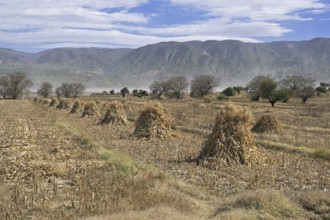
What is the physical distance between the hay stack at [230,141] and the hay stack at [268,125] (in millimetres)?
10307

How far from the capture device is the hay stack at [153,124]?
26641mm

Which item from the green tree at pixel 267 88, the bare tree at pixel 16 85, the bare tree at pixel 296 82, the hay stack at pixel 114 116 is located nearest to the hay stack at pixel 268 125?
the hay stack at pixel 114 116

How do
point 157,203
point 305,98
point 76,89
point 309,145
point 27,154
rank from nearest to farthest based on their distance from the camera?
point 157,203 < point 27,154 < point 309,145 < point 305,98 < point 76,89

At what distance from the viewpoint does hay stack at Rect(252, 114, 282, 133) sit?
97.7 ft

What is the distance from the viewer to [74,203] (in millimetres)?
11633

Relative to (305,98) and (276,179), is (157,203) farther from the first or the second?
(305,98)

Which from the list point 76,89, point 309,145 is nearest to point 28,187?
point 309,145

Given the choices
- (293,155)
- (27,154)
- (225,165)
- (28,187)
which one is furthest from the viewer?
(293,155)

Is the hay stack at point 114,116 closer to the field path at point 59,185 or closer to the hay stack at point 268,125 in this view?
the hay stack at point 268,125

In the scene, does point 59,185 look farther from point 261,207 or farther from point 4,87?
point 4,87

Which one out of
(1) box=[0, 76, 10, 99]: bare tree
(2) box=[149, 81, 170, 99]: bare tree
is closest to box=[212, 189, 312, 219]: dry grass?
(2) box=[149, 81, 170, 99]: bare tree

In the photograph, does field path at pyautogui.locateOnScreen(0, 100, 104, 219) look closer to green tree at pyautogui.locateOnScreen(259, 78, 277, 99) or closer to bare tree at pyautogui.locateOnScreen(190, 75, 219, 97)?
green tree at pyautogui.locateOnScreen(259, 78, 277, 99)

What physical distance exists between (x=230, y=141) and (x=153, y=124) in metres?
8.57

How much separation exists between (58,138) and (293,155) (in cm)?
1131
